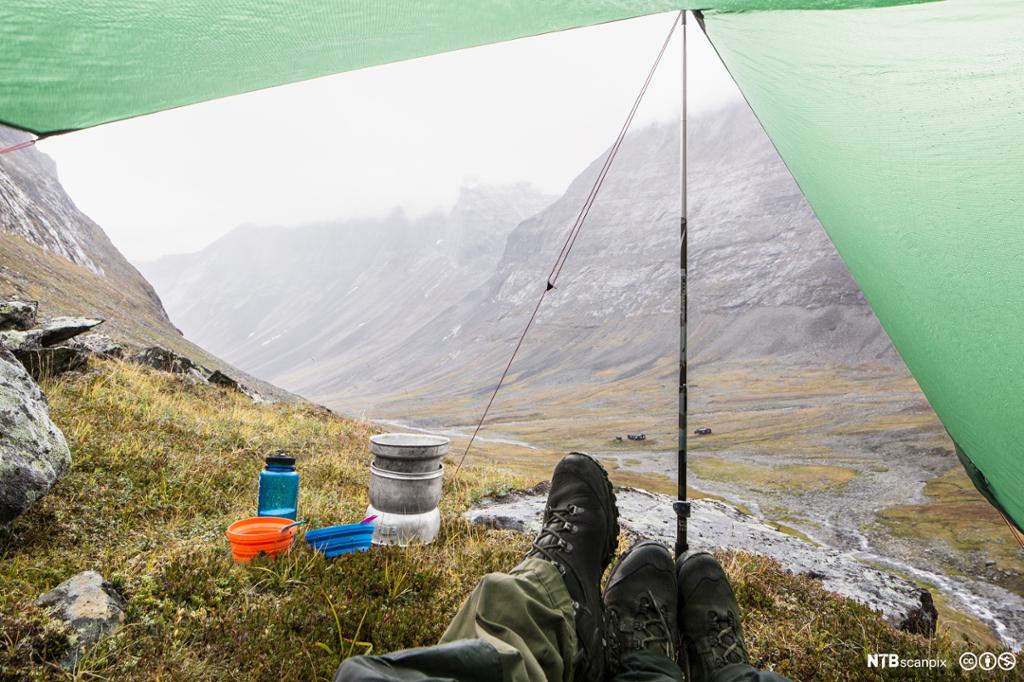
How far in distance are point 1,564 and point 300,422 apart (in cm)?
527

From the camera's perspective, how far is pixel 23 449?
108 inches

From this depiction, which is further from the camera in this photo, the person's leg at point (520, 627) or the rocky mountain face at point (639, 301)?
the rocky mountain face at point (639, 301)

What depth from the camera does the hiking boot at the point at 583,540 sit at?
1.97m

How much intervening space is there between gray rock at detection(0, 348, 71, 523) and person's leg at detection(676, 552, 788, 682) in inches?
144

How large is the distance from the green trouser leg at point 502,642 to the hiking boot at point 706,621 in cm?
88

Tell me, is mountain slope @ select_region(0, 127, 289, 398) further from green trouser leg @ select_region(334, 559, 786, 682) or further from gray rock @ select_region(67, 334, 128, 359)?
green trouser leg @ select_region(334, 559, 786, 682)

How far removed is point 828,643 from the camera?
109 inches

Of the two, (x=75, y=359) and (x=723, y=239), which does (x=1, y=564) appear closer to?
(x=75, y=359)

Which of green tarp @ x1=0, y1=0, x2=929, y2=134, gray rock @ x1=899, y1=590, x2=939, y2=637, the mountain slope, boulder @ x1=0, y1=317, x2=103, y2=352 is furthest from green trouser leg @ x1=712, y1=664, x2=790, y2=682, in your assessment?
the mountain slope

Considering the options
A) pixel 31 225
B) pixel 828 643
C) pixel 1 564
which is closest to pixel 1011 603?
pixel 828 643
